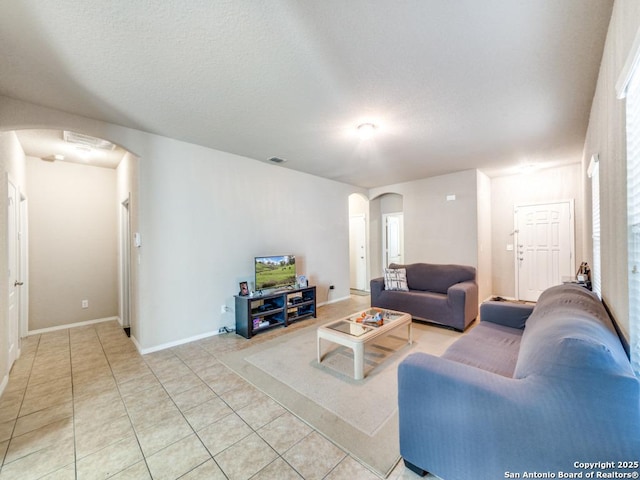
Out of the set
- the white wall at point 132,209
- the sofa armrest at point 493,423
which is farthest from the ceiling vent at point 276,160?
the sofa armrest at point 493,423

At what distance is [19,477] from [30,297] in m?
3.52

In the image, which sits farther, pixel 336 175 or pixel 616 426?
pixel 336 175

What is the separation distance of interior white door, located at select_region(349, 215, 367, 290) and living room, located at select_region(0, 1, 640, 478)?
366mm

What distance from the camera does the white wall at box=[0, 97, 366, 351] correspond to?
10.4 ft

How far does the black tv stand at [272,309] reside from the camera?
12.1ft

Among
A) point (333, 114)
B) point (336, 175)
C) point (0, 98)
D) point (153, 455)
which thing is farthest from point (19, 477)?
point (336, 175)

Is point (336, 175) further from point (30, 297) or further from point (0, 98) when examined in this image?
point (30, 297)

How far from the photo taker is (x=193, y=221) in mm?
3600

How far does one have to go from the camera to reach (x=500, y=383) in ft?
4.18

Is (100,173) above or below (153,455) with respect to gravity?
above

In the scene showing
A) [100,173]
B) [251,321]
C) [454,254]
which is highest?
[100,173]

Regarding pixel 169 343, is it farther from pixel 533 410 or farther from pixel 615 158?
pixel 615 158

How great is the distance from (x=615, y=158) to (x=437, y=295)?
295 cm

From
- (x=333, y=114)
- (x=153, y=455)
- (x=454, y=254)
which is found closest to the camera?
(x=153, y=455)
